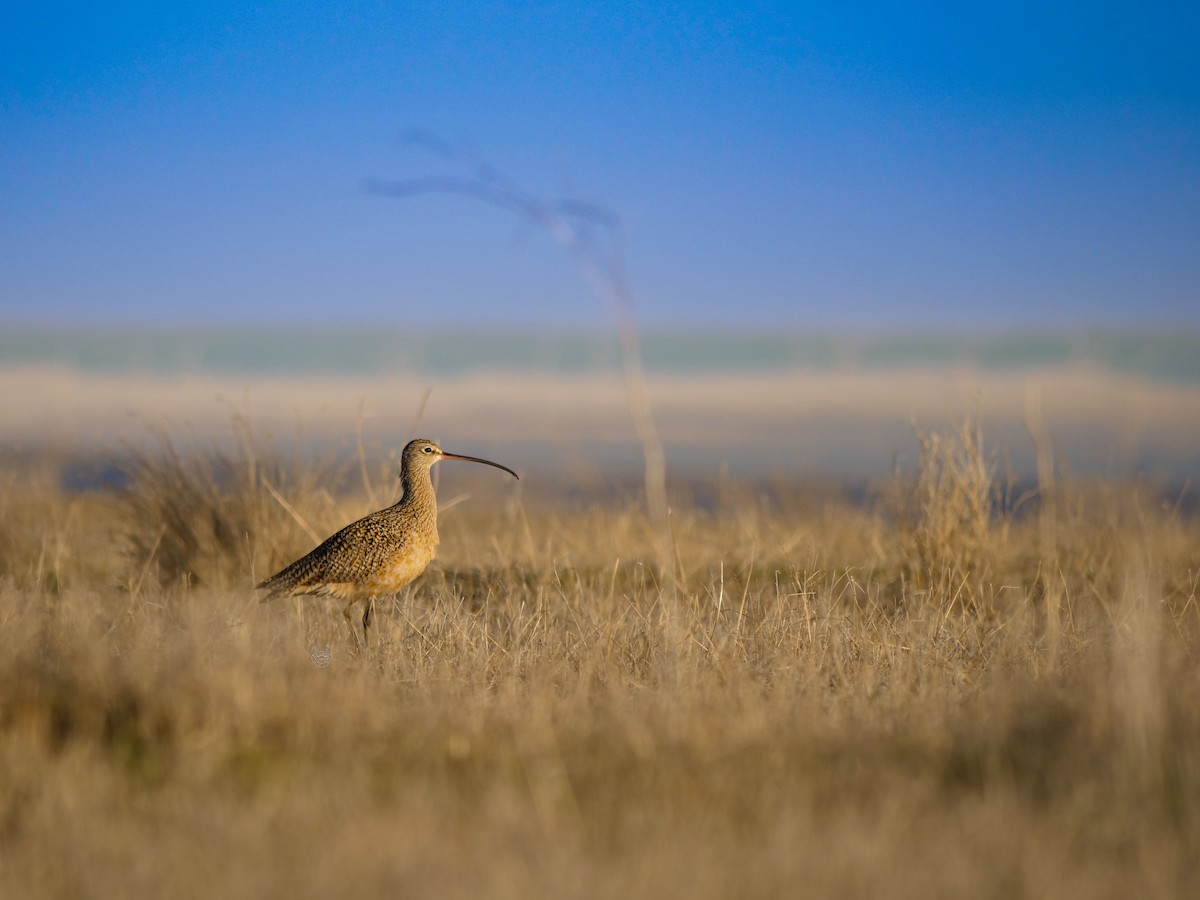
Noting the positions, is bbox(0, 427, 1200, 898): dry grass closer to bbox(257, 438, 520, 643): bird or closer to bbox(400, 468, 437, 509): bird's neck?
bbox(257, 438, 520, 643): bird

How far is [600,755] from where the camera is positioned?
3959 millimetres

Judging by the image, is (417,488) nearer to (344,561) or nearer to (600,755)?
(344,561)

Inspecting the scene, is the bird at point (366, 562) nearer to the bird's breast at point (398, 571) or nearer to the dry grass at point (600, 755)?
the bird's breast at point (398, 571)

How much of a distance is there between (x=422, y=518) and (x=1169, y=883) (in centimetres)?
506

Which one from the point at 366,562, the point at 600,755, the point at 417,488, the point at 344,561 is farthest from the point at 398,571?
the point at 600,755

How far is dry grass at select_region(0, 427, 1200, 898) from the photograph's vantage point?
9.96 ft

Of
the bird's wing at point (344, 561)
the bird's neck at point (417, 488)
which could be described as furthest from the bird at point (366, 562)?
the bird's neck at point (417, 488)

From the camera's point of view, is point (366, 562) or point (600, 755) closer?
point (600, 755)

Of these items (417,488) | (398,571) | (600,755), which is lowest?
(600,755)

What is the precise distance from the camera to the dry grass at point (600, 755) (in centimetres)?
304

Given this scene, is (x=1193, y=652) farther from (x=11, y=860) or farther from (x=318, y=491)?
(x=318, y=491)

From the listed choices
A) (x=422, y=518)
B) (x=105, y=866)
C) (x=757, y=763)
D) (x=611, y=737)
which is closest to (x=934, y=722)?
(x=757, y=763)

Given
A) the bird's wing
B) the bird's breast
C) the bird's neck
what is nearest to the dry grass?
the bird's wing

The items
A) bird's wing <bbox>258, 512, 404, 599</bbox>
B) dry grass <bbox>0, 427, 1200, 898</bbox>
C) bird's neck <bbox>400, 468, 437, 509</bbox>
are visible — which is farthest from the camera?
bird's neck <bbox>400, 468, 437, 509</bbox>
